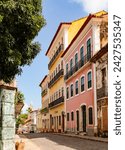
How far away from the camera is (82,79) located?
3469 cm

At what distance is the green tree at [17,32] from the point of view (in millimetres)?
8016

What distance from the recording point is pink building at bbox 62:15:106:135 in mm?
29609

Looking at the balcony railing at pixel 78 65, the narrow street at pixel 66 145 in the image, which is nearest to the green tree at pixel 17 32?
the narrow street at pixel 66 145

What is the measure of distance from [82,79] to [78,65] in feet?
5.87

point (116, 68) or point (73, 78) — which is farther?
point (73, 78)

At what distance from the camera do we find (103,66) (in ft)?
87.9

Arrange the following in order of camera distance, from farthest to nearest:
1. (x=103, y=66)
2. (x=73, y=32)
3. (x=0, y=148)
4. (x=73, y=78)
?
1. (x=73, y=32)
2. (x=73, y=78)
3. (x=103, y=66)
4. (x=0, y=148)

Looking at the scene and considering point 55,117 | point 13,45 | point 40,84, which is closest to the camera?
point 13,45

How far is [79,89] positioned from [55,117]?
19.0 metres

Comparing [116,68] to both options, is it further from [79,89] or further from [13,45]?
[79,89]

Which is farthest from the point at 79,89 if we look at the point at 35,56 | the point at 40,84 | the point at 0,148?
the point at 40,84

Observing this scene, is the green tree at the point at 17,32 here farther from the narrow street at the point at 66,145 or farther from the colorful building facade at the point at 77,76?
the colorful building facade at the point at 77,76

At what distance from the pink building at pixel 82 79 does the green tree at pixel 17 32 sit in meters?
20.2

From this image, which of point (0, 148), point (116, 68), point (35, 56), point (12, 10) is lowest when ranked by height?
point (0, 148)
